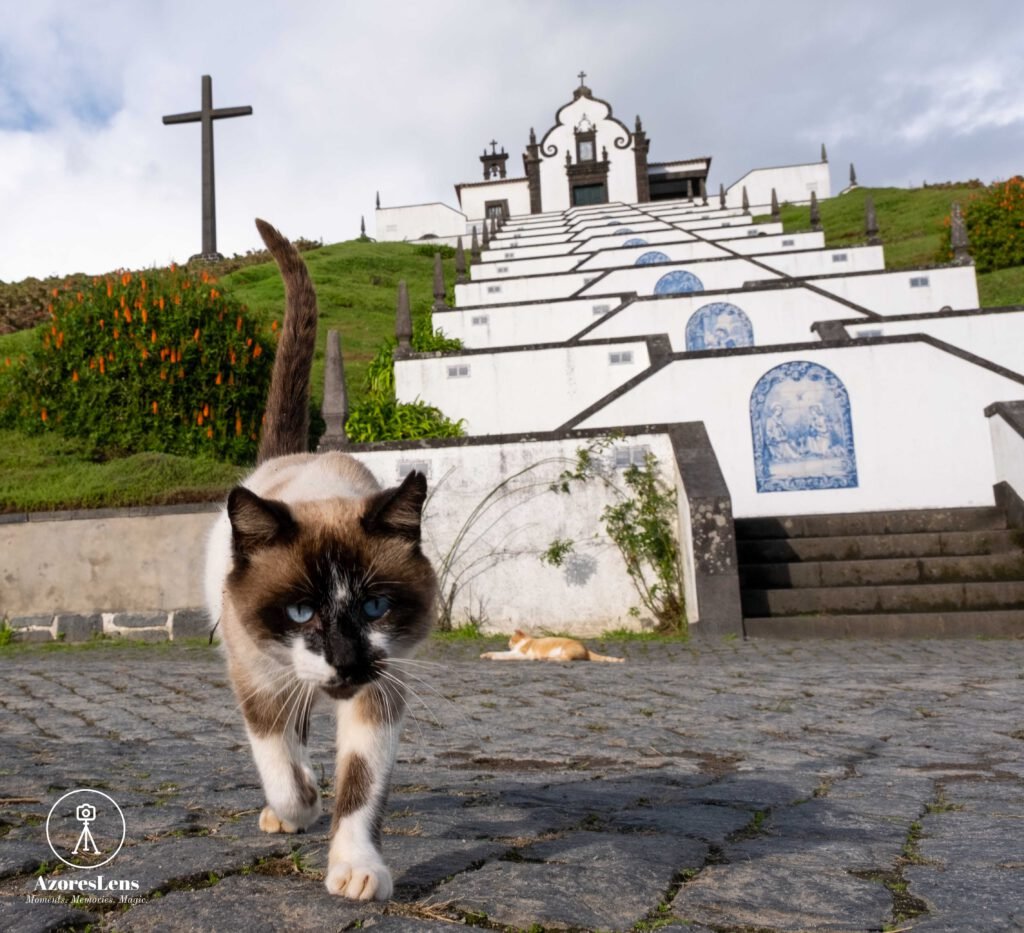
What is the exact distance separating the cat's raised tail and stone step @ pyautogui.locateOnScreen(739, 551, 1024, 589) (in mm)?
8157

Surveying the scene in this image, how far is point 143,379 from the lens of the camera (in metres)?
13.2

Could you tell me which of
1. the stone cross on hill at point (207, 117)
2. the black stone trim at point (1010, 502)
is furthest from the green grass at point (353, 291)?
the black stone trim at point (1010, 502)

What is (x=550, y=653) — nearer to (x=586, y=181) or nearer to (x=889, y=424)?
(x=889, y=424)

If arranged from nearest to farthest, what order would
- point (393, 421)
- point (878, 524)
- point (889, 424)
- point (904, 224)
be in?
point (878, 524), point (889, 424), point (393, 421), point (904, 224)

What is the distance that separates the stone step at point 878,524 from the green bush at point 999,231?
22401 mm

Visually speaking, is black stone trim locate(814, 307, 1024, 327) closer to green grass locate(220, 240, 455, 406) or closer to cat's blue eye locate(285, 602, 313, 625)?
green grass locate(220, 240, 455, 406)

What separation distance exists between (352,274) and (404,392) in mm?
26185

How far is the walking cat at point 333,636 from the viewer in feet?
7.88

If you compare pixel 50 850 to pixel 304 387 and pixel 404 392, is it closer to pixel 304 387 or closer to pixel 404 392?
pixel 304 387

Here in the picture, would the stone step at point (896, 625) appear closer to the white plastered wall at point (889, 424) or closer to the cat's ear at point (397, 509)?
the white plastered wall at point (889, 424)

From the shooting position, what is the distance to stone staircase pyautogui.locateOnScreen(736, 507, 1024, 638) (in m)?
10.3

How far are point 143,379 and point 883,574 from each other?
10.1 metres

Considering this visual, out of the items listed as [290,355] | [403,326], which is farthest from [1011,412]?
[290,355]

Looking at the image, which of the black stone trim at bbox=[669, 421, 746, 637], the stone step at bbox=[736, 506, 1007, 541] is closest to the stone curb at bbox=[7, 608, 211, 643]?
the black stone trim at bbox=[669, 421, 746, 637]
